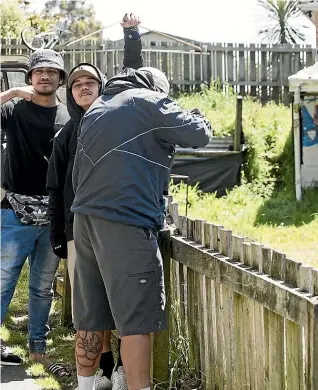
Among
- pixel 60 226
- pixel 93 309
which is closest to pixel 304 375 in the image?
pixel 93 309

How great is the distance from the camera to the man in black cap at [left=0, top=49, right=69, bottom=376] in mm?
4652

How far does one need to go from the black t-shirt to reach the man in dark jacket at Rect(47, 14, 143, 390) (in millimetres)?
390

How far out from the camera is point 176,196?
11172mm

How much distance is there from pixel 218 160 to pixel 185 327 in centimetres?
886

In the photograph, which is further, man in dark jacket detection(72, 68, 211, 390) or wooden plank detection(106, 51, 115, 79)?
wooden plank detection(106, 51, 115, 79)

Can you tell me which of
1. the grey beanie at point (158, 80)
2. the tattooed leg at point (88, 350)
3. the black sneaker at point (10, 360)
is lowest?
the black sneaker at point (10, 360)

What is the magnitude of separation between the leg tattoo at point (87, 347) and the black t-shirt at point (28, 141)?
1235mm

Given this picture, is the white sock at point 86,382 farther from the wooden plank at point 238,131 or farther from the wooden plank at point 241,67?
the wooden plank at point 241,67

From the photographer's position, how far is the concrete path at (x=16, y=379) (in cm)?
→ 452

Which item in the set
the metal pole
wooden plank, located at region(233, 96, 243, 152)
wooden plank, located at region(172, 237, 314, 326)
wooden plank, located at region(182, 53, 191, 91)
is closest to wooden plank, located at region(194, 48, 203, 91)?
wooden plank, located at region(182, 53, 191, 91)

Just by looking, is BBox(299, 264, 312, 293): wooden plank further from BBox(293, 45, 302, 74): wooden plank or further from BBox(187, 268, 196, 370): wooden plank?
BBox(293, 45, 302, 74): wooden plank

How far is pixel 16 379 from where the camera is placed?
15.3 ft

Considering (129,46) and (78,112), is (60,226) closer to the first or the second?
→ (78,112)

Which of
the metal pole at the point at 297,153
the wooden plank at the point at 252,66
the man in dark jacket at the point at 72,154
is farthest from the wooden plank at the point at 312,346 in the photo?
the wooden plank at the point at 252,66
